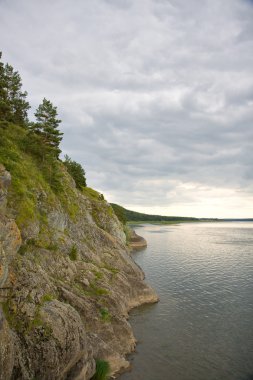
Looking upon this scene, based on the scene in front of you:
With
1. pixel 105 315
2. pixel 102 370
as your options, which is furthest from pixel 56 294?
pixel 102 370

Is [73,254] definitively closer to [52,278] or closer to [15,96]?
[52,278]

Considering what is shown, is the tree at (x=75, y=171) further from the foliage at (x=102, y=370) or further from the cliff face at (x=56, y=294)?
the foliage at (x=102, y=370)

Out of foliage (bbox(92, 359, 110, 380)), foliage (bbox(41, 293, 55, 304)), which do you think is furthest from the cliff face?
foliage (bbox(92, 359, 110, 380))

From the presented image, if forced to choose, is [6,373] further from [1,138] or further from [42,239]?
[1,138]

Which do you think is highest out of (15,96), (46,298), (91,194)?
(15,96)

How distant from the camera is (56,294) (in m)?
25.6

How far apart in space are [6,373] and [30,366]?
2.42m

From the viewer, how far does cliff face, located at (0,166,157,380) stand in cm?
1894

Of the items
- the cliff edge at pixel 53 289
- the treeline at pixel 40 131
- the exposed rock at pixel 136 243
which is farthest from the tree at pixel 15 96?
the exposed rock at pixel 136 243

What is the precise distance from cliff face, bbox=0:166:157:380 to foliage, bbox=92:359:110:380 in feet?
2.09

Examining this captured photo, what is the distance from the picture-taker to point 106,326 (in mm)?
27984

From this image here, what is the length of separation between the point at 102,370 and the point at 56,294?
7.43 meters

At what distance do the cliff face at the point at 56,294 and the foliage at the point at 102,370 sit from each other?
636 mm

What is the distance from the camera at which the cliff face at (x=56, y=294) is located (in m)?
18.9
